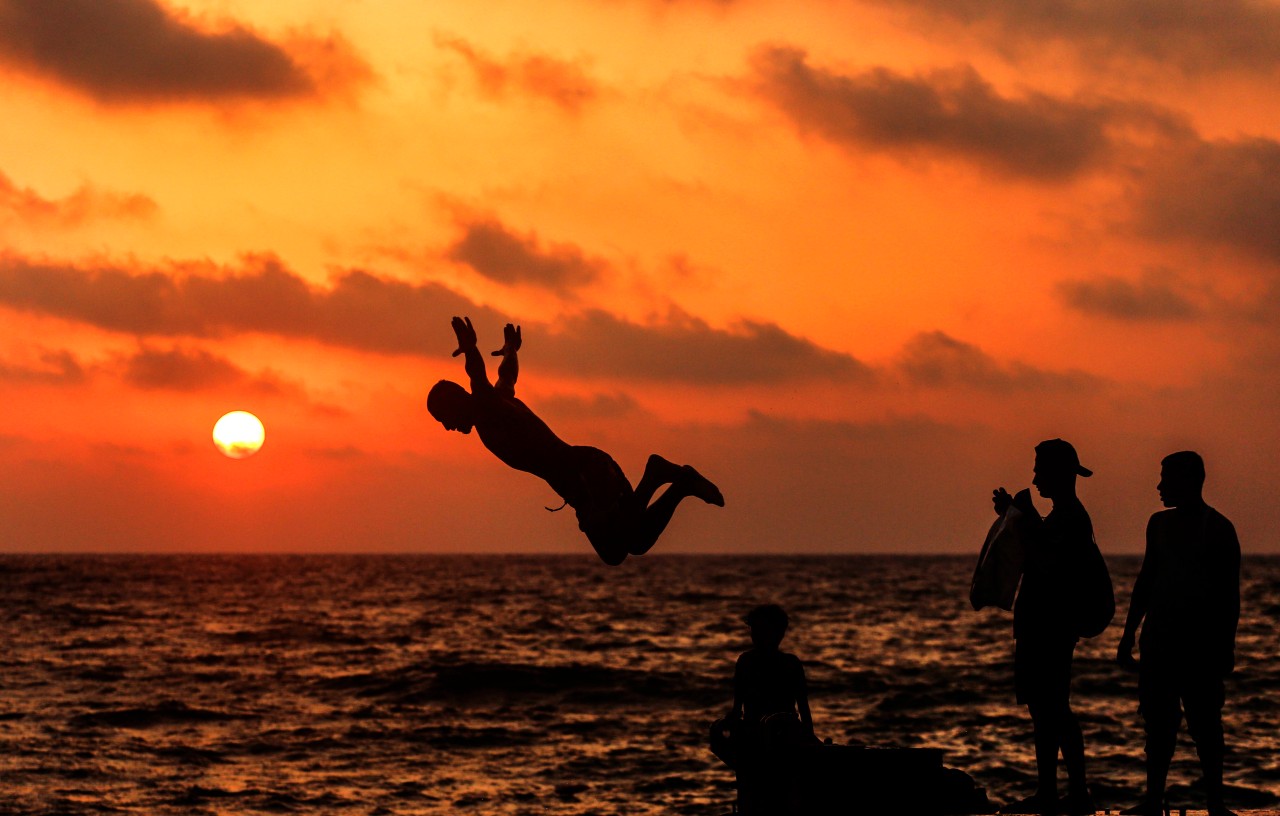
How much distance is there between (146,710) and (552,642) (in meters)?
26.2

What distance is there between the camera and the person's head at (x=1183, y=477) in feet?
34.3

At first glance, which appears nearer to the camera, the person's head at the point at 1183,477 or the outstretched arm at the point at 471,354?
the person's head at the point at 1183,477

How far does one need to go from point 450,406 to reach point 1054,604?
198 inches

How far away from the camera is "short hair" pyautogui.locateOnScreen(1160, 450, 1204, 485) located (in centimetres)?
1045

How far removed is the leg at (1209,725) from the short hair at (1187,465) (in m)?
1.47

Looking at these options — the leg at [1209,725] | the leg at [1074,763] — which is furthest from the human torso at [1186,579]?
the leg at [1074,763]

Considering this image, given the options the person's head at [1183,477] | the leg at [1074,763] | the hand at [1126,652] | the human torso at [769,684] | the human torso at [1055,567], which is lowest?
the leg at [1074,763]

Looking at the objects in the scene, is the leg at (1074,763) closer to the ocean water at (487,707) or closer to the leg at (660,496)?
the leg at (660,496)

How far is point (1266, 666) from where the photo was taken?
50344 mm

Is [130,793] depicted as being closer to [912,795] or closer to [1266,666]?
[912,795]

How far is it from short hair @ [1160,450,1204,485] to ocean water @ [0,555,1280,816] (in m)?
18.0

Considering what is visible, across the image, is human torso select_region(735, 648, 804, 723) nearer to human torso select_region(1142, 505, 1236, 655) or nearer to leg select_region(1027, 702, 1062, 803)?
leg select_region(1027, 702, 1062, 803)

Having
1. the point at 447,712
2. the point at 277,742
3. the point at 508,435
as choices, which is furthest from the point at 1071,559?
the point at 447,712

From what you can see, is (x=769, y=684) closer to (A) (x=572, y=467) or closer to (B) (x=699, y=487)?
(B) (x=699, y=487)
